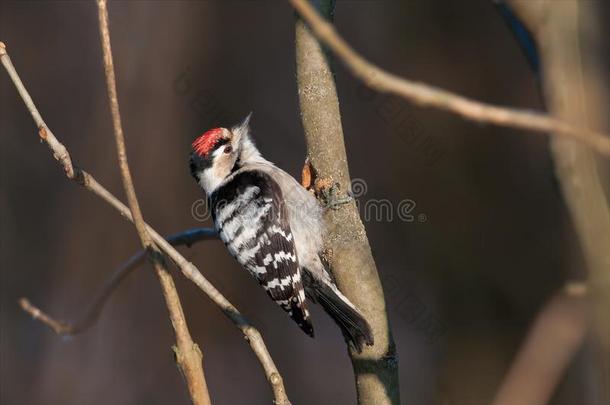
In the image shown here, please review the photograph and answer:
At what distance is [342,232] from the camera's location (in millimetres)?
2357

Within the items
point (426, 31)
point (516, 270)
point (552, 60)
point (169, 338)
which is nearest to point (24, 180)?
point (169, 338)

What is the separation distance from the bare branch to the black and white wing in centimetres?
189

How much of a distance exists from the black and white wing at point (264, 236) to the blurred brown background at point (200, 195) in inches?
80.5

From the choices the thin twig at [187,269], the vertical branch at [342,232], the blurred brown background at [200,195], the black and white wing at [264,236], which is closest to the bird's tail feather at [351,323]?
the vertical branch at [342,232]

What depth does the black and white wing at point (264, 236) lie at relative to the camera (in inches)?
118

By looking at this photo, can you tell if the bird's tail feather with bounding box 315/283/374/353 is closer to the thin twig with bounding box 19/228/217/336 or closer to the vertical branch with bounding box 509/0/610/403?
the thin twig with bounding box 19/228/217/336

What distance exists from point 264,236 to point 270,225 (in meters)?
0.06

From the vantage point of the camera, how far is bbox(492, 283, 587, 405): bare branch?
1062mm

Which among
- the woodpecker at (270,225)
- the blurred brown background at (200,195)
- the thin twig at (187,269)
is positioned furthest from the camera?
the blurred brown background at (200,195)

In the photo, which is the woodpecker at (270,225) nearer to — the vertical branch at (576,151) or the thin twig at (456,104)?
the thin twig at (456,104)

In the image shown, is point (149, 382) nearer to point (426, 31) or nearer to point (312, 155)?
point (426, 31)

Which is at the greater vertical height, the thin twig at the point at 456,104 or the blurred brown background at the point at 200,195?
the blurred brown background at the point at 200,195

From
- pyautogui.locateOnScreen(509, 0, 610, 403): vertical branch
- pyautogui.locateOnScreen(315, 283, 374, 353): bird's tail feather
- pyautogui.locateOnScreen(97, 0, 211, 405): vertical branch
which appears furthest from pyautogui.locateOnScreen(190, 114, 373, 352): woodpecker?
pyautogui.locateOnScreen(509, 0, 610, 403): vertical branch

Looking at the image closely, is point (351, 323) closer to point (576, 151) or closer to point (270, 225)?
point (270, 225)
